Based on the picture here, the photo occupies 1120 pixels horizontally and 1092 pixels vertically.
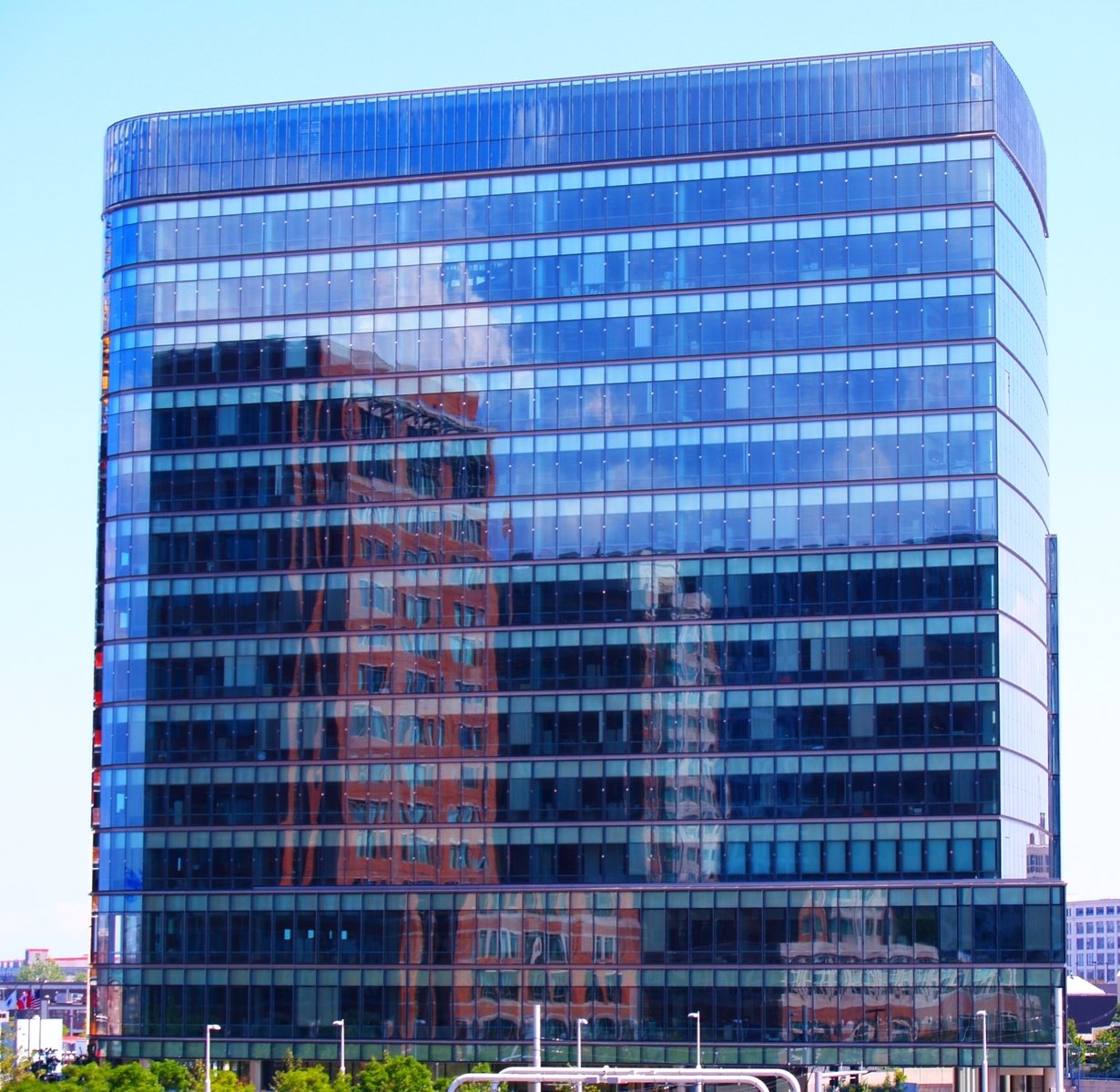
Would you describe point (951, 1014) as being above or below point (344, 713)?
below

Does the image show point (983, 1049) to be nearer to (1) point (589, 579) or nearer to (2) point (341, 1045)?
(1) point (589, 579)

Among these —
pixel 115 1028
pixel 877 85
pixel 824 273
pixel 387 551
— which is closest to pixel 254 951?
pixel 115 1028

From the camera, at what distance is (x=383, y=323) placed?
140 metres

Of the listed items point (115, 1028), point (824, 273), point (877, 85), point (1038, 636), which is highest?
point (877, 85)

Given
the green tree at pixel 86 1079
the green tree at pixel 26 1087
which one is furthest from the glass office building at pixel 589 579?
the green tree at pixel 26 1087

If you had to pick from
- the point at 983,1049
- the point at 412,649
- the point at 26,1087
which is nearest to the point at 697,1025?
the point at 983,1049

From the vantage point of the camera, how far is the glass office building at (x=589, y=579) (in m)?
129

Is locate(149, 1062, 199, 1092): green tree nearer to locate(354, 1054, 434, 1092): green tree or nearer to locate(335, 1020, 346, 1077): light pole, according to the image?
locate(335, 1020, 346, 1077): light pole

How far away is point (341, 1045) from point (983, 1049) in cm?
3829

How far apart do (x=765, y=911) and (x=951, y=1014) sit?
1194 cm

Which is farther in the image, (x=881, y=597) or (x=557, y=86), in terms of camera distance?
(x=557, y=86)

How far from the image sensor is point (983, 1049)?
122 meters

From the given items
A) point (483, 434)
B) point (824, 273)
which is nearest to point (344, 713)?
point (483, 434)

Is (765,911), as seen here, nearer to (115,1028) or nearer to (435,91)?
(115,1028)
